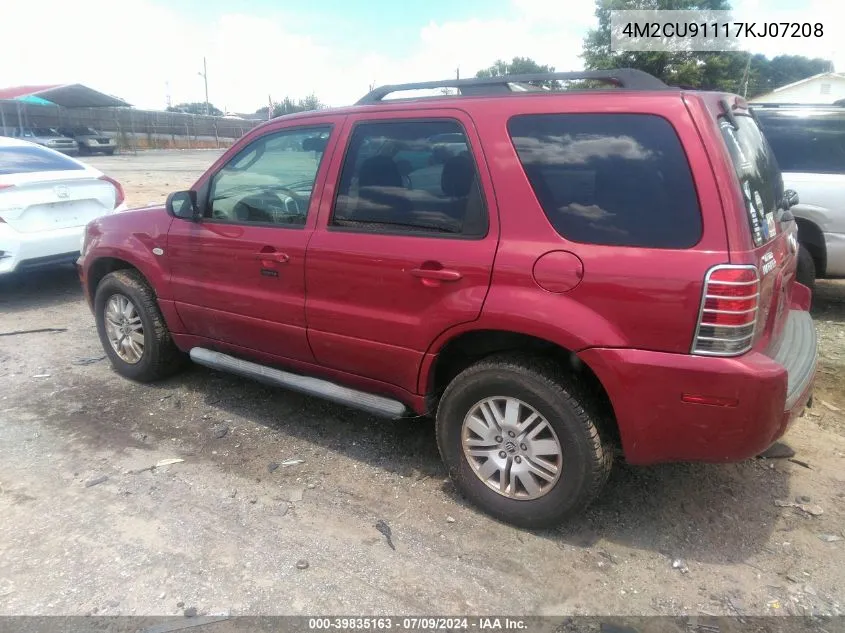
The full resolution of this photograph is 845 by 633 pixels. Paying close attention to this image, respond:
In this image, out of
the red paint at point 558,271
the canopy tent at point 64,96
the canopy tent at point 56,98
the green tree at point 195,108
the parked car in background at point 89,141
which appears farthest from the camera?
the green tree at point 195,108

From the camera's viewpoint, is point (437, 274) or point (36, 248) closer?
point (437, 274)

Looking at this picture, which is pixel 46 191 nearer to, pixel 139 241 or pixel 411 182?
pixel 139 241

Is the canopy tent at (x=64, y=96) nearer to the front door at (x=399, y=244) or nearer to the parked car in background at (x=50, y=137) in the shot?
the parked car in background at (x=50, y=137)

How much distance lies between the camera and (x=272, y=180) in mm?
3807

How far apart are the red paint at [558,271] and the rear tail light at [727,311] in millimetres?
488

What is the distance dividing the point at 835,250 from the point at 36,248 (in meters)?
7.52

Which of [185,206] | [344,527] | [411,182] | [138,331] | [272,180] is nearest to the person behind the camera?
[344,527]

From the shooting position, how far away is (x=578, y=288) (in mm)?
2633

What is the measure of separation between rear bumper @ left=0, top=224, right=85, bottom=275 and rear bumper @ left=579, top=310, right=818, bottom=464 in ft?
19.1

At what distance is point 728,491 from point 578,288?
1.50m

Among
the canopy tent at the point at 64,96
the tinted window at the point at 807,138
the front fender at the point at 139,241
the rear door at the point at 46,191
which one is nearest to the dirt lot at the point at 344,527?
the front fender at the point at 139,241

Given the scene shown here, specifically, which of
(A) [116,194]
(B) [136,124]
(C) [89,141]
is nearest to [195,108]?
(B) [136,124]

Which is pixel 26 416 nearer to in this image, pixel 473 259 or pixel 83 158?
pixel 473 259

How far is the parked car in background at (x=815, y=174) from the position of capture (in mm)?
5828
